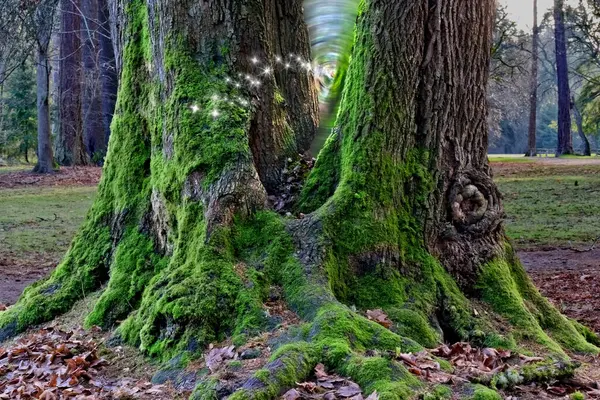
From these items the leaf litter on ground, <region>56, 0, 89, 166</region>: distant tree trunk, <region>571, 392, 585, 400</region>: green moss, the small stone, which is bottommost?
the leaf litter on ground

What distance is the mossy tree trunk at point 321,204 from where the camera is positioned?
5.12 m

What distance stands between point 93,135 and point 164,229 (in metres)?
27.5

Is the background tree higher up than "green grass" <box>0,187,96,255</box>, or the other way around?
the background tree

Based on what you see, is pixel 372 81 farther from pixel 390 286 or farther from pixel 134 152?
pixel 134 152

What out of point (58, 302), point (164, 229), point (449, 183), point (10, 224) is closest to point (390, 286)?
point (449, 183)

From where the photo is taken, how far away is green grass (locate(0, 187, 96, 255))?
13.0 metres

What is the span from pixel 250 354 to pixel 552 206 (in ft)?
43.1

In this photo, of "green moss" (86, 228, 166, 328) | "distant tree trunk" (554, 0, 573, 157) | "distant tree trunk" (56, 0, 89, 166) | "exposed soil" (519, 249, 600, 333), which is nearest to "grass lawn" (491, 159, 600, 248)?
"exposed soil" (519, 249, 600, 333)

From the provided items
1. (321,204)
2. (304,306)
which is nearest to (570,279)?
(321,204)

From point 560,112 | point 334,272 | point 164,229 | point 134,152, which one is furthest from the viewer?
point 560,112

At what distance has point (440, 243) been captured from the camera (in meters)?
5.59

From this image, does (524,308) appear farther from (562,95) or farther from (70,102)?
(562,95)

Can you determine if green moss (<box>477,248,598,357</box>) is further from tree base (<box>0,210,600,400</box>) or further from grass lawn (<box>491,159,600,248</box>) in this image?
grass lawn (<box>491,159,600,248</box>)

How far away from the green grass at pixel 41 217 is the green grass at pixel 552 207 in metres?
8.18
